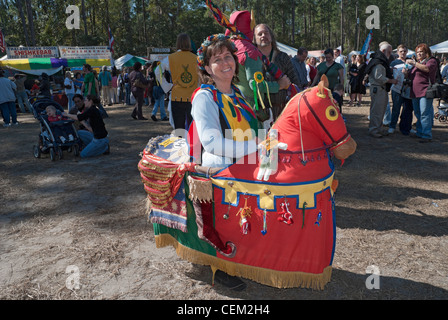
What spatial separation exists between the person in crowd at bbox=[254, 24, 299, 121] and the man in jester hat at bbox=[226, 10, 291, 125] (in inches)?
9.4

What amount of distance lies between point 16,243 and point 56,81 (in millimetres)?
17042

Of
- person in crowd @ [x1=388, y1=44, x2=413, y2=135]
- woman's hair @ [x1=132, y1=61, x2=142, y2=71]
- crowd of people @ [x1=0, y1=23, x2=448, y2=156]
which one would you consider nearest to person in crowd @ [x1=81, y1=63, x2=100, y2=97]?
crowd of people @ [x1=0, y1=23, x2=448, y2=156]

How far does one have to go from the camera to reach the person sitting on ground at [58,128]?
23.7 ft

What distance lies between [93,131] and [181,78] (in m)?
2.77

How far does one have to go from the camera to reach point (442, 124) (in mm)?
9922

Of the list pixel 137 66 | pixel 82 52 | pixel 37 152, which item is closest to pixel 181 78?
pixel 37 152

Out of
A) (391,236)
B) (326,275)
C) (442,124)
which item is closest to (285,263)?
(326,275)

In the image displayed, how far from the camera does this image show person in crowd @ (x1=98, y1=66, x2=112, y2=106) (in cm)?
1564

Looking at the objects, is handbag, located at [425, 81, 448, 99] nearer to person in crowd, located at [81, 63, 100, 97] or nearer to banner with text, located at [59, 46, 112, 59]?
person in crowd, located at [81, 63, 100, 97]

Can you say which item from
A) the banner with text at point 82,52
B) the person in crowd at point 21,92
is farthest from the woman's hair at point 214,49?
the banner with text at point 82,52

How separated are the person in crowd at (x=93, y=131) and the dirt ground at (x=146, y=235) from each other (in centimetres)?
30

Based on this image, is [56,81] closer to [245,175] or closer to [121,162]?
[121,162]

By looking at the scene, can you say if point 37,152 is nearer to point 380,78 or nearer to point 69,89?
point 69,89

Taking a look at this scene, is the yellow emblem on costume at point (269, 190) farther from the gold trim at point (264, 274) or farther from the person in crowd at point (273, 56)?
the person in crowd at point (273, 56)
